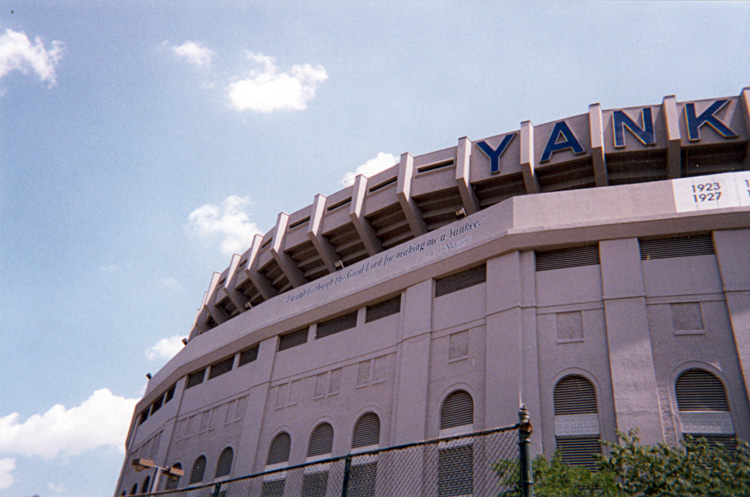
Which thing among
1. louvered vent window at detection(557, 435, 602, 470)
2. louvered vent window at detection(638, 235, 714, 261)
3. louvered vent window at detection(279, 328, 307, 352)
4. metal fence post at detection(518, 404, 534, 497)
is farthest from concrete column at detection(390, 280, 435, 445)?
metal fence post at detection(518, 404, 534, 497)

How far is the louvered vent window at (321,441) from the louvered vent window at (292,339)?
4.56 m

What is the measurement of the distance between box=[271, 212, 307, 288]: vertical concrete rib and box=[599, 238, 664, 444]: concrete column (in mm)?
16756

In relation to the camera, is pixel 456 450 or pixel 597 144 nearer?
pixel 456 450

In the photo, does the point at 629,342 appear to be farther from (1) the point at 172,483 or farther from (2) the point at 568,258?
(1) the point at 172,483

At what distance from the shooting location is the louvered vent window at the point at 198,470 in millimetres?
29977

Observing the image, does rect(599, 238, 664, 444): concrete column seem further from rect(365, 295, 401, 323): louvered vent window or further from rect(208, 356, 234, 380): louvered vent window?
rect(208, 356, 234, 380): louvered vent window

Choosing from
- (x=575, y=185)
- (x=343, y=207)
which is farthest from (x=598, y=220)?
(x=343, y=207)

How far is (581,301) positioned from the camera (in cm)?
2158

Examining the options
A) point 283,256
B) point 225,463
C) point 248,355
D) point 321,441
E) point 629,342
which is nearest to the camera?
point 629,342

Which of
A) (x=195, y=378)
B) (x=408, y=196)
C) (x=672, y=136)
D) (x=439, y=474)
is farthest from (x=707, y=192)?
(x=195, y=378)

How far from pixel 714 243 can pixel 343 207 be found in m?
16.3

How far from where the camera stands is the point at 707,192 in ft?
70.4

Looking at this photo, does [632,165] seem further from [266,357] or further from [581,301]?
[266,357]

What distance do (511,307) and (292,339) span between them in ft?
37.9
